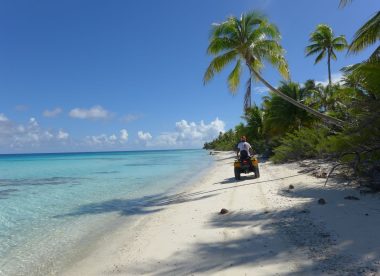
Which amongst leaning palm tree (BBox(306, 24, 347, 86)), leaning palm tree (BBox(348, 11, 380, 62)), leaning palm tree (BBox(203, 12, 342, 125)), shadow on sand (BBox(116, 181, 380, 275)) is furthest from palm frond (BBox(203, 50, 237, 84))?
leaning palm tree (BBox(306, 24, 347, 86))

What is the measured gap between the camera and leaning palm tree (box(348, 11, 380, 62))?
392 inches

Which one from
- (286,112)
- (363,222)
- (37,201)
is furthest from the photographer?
(286,112)

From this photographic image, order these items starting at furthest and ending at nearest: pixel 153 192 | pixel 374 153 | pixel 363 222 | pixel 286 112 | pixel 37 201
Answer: pixel 286 112 < pixel 153 192 < pixel 37 201 < pixel 374 153 < pixel 363 222

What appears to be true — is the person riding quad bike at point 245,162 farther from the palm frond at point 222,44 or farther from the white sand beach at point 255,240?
the white sand beach at point 255,240

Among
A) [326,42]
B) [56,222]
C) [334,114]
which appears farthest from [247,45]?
[326,42]

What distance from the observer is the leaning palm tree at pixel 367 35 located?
995 cm

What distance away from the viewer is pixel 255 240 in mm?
4980

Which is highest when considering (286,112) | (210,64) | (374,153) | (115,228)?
(210,64)

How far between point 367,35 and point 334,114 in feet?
15.5

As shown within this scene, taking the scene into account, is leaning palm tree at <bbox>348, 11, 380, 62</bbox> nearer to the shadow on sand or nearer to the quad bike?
the quad bike

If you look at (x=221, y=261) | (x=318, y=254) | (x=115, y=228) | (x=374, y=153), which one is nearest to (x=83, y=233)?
(x=115, y=228)

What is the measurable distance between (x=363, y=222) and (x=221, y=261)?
8.13 feet

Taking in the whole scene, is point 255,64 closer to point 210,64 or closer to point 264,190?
point 210,64

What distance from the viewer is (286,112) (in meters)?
24.8
